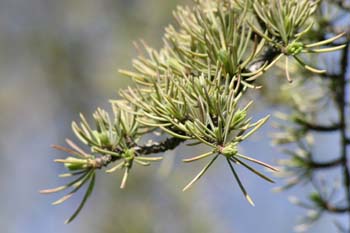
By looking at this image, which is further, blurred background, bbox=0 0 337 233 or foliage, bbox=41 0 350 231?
blurred background, bbox=0 0 337 233

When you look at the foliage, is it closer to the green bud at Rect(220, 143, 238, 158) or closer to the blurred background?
the green bud at Rect(220, 143, 238, 158)

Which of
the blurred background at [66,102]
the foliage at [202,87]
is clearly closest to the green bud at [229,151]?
the foliage at [202,87]

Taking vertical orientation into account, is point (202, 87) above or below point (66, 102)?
below

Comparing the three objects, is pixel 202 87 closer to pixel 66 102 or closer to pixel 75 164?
pixel 75 164

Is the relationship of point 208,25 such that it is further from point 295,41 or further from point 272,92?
point 272,92

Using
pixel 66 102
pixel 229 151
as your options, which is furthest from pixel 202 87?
pixel 66 102

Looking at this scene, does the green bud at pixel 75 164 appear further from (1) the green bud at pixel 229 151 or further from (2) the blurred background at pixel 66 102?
(2) the blurred background at pixel 66 102

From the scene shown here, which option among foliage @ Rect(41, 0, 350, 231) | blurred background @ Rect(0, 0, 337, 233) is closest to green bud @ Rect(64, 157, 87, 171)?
foliage @ Rect(41, 0, 350, 231)

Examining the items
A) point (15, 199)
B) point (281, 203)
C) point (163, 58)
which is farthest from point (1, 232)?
point (163, 58)
